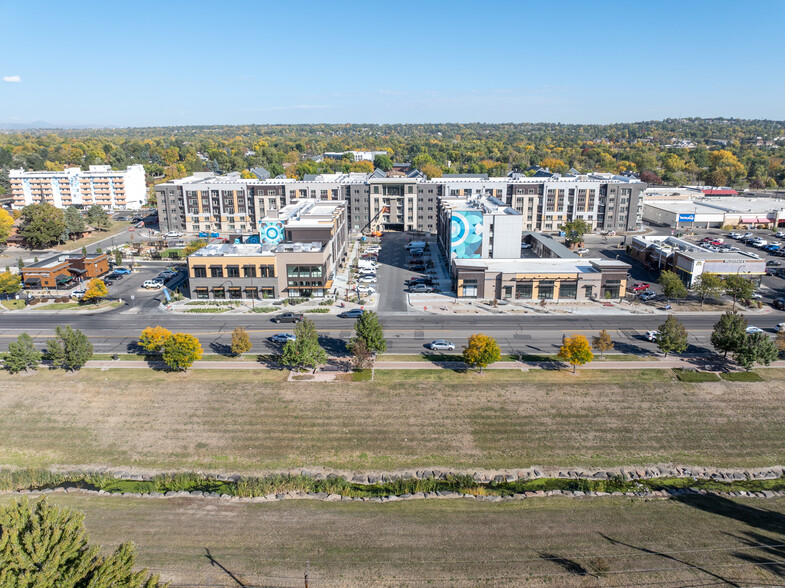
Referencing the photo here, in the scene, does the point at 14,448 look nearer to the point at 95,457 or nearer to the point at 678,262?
the point at 95,457

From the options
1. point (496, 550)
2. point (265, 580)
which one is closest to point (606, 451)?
point (496, 550)

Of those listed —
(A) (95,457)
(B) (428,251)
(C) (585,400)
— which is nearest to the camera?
(A) (95,457)

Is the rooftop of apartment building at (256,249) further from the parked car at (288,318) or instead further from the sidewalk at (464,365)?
the sidewalk at (464,365)

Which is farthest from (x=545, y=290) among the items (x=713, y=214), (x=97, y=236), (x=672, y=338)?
(x=97, y=236)

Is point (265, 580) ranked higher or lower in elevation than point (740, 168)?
lower

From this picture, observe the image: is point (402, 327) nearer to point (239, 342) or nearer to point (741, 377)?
point (239, 342)

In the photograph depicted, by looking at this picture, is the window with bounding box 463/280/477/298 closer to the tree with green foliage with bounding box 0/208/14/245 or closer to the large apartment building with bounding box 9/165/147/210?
the tree with green foliage with bounding box 0/208/14/245

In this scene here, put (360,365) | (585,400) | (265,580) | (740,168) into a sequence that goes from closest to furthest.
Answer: (265,580)
(585,400)
(360,365)
(740,168)
